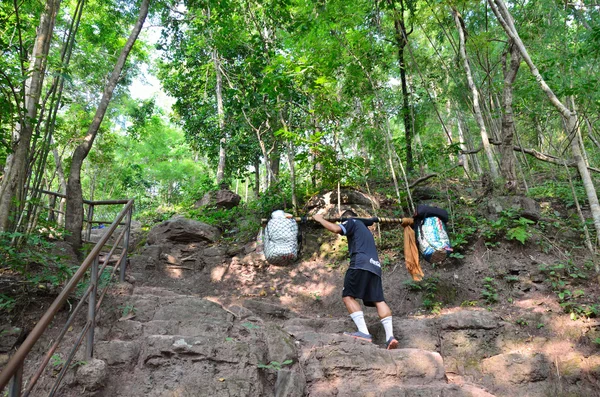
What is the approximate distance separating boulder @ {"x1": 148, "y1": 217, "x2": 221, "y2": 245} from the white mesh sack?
6.51ft

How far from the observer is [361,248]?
4.55m

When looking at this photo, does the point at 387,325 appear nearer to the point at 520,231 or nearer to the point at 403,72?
the point at 520,231

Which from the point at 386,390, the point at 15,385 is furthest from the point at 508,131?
the point at 15,385

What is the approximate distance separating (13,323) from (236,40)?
8517 millimetres

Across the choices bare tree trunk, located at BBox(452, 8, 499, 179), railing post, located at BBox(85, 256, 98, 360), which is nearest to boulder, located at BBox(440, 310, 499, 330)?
bare tree trunk, located at BBox(452, 8, 499, 179)

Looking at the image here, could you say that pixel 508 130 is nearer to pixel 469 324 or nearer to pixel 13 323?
pixel 469 324

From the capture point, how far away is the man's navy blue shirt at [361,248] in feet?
14.5

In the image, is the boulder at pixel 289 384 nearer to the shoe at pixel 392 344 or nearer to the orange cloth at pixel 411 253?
the shoe at pixel 392 344

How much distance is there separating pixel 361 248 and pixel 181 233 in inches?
201

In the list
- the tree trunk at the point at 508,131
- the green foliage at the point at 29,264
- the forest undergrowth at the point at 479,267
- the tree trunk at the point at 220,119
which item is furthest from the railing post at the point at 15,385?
the tree trunk at the point at 220,119

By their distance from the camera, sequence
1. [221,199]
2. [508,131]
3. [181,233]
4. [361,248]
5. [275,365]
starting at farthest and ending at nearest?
[221,199] → [181,233] → [508,131] → [361,248] → [275,365]

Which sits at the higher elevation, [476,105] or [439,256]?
[476,105]

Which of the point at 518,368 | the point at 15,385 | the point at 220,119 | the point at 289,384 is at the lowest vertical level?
the point at 518,368

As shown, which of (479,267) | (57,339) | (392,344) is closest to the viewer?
(57,339)
